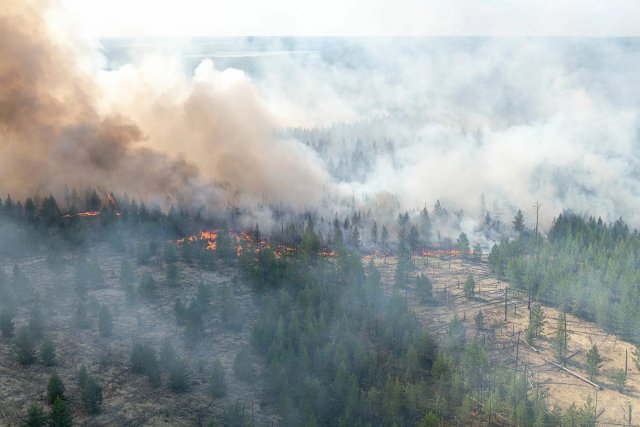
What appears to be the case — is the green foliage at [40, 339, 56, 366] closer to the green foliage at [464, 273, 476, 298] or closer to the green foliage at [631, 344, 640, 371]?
the green foliage at [464, 273, 476, 298]

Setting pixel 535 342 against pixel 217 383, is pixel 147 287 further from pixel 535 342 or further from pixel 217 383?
pixel 535 342

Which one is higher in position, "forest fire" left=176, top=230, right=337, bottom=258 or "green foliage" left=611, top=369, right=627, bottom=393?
"forest fire" left=176, top=230, right=337, bottom=258

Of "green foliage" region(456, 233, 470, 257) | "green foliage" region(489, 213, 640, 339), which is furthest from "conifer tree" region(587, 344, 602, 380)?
"green foliage" region(456, 233, 470, 257)

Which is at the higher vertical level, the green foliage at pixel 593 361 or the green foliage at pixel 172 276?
the green foliage at pixel 172 276

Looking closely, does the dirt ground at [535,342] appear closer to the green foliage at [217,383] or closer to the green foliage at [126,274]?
the green foliage at [217,383]

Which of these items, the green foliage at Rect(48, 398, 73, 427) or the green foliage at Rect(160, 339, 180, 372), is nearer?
the green foliage at Rect(48, 398, 73, 427)

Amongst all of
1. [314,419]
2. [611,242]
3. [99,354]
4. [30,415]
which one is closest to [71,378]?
[99,354]

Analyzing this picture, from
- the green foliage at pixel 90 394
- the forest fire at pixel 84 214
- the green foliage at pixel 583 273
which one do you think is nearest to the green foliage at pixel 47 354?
the green foliage at pixel 90 394
